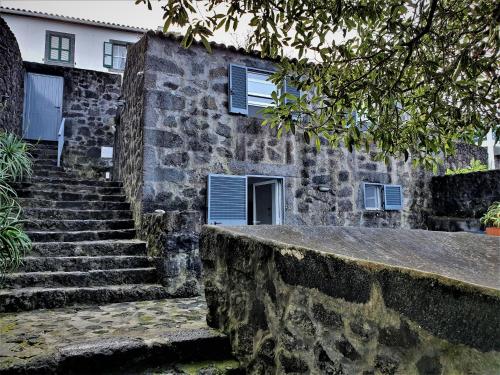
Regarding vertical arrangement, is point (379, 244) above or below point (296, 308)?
above

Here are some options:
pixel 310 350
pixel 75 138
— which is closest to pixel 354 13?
pixel 310 350

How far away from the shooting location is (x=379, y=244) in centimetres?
250

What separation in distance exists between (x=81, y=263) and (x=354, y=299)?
3.69 meters

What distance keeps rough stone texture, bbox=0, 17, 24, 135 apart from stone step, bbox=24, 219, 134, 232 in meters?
3.71

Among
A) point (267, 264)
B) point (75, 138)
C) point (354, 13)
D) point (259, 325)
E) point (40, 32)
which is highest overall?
point (40, 32)

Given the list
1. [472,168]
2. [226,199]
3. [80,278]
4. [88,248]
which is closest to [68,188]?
[88,248]

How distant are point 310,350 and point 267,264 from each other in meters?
0.49

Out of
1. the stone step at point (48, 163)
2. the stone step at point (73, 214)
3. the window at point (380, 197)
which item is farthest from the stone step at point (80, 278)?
the window at point (380, 197)

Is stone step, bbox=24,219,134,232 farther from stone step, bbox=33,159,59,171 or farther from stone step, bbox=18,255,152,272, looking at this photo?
stone step, bbox=33,159,59,171

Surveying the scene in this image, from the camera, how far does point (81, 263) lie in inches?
171

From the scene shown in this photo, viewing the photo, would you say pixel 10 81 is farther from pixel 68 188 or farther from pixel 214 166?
pixel 214 166

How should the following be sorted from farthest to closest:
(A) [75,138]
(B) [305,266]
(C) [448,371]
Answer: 1. (A) [75,138]
2. (B) [305,266]
3. (C) [448,371]

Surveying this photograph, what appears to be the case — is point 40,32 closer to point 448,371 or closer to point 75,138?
point 75,138

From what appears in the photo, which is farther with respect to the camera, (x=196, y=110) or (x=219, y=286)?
(x=196, y=110)
